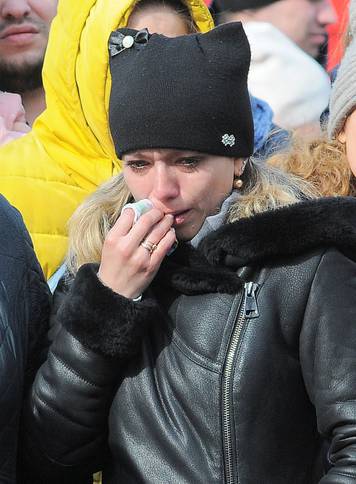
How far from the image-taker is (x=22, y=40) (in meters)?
3.83

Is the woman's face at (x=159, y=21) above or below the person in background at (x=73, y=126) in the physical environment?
above

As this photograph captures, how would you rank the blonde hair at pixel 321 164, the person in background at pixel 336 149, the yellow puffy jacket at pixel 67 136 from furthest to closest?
1. the yellow puffy jacket at pixel 67 136
2. the blonde hair at pixel 321 164
3. the person in background at pixel 336 149

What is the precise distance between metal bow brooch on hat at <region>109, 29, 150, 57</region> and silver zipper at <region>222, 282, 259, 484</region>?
0.65 meters

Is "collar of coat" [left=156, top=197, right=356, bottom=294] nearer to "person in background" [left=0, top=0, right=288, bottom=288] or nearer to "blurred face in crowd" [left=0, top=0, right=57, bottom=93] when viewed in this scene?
"person in background" [left=0, top=0, right=288, bottom=288]

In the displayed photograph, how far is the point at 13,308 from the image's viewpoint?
2195 millimetres

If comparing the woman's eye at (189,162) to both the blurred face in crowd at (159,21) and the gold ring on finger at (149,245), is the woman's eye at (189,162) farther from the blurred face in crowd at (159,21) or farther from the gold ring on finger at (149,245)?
the blurred face in crowd at (159,21)

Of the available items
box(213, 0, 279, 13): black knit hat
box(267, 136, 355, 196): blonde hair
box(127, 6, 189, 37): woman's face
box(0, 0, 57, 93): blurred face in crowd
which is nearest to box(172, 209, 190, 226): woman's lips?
box(267, 136, 355, 196): blonde hair

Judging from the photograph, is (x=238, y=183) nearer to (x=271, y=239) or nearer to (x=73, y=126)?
(x=271, y=239)

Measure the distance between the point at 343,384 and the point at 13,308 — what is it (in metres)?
0.73

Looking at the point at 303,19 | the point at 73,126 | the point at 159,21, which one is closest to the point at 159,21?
the point at 159,21

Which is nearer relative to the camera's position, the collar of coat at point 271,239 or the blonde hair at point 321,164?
the collar of coat at point 271,239

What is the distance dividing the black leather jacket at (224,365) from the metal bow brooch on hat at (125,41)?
1.66 feet

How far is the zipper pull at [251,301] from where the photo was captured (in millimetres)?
2035

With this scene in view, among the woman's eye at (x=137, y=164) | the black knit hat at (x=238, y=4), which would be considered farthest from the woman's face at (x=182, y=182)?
the black knit hat at (x=238, y=4)
